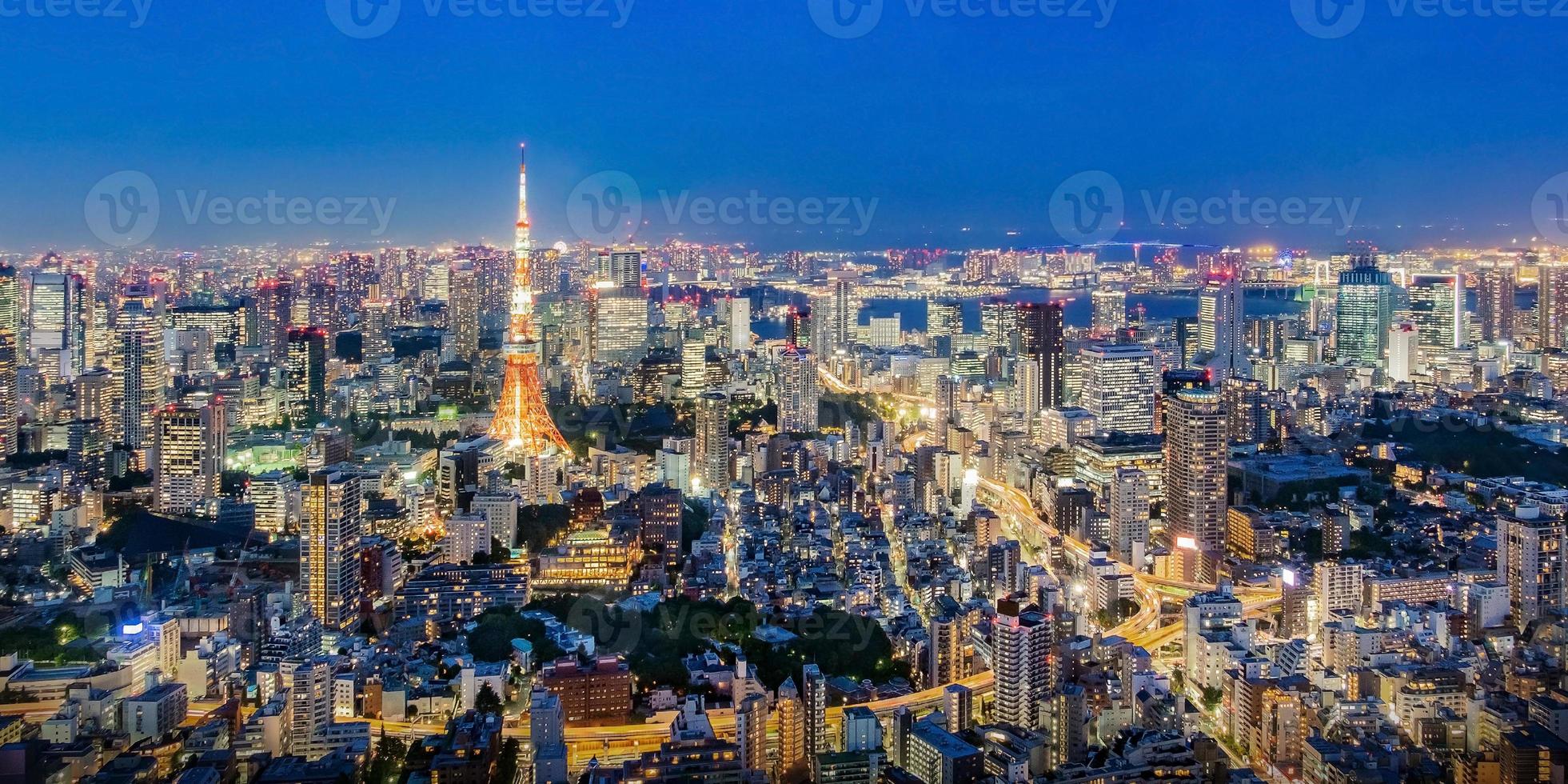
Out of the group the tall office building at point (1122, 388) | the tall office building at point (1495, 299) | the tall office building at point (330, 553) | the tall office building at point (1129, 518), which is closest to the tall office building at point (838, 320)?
the tall office building at point (1122, 388)

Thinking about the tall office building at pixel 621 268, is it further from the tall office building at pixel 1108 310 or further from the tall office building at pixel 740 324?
the tall office building at pixel 1108 310

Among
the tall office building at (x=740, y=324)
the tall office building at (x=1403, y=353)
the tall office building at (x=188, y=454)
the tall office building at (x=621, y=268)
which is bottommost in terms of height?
the tall office building at (x=188, y=454)

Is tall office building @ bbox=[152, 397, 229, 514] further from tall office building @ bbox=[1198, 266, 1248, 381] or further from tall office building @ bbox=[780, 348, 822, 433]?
tall office building @ bbox=[1198, 266, 1248, 381]

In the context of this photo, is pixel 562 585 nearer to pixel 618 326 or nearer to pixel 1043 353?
pixel 1043 353

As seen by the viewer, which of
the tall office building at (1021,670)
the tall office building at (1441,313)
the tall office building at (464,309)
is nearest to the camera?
the tall office building at (1021,670)

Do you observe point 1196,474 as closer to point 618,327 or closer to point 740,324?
point 618,327

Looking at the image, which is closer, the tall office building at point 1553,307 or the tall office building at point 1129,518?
the tall office building at point 1129,518

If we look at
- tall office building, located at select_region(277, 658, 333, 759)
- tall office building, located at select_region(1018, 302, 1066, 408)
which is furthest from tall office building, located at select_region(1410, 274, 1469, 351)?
tall office building, located at select_region(277, 658, 333, 759)
